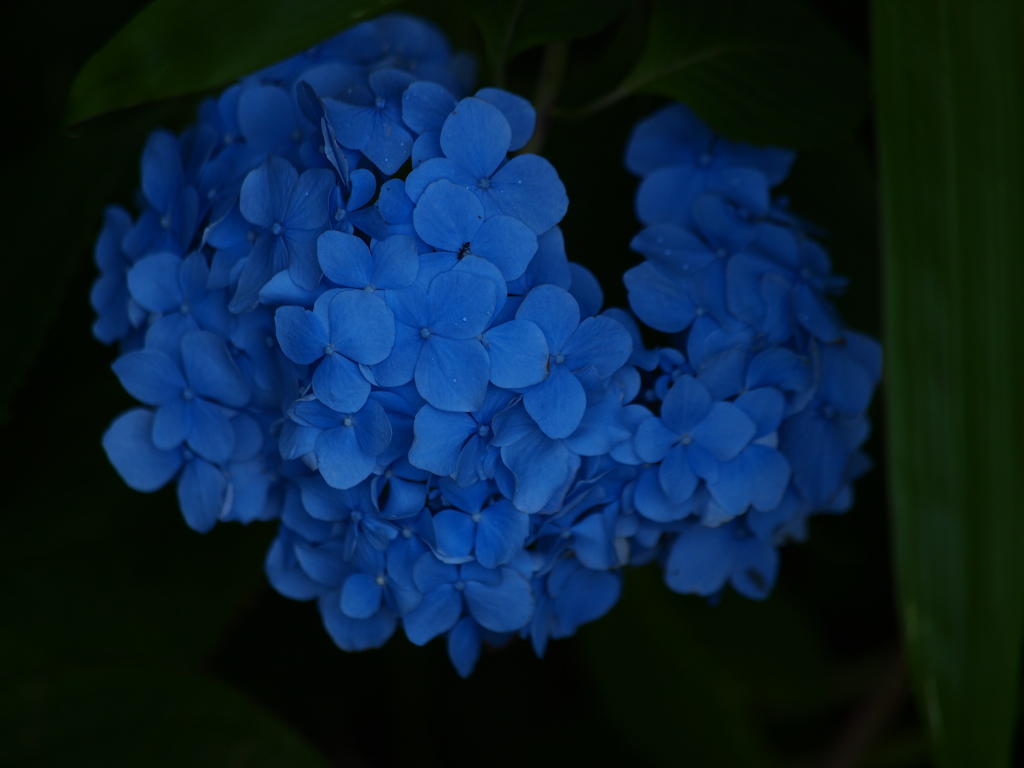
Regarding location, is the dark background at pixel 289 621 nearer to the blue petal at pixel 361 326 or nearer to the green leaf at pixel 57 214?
the green leaf at pixel 57 214

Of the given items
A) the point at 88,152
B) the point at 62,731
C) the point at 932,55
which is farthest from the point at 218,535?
the point at 932,55

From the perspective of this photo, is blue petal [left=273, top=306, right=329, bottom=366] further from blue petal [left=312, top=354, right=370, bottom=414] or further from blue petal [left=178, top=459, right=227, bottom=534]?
blue petal [left=178, top=459, right=227, bottom=534]

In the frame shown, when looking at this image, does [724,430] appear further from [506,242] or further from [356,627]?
[356,627]

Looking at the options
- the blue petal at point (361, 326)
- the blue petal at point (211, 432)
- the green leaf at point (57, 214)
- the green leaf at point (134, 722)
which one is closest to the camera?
the blue petal at point (361, 326)

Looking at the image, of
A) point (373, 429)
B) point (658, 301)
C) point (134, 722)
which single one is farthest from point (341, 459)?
point (134, 722)

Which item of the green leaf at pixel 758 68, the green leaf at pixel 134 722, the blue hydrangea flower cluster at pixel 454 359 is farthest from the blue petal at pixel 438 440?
the green leaf at pixel 134 722

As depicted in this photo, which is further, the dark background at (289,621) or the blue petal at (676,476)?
the dark background at (289,621)
